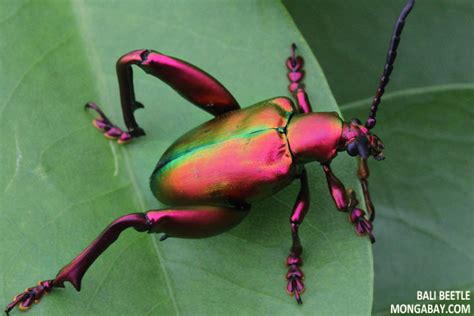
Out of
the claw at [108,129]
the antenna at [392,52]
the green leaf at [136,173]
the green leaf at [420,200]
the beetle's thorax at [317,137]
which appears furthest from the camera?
the green leaf at [420,200]

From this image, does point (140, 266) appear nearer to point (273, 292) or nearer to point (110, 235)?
point (110, 235)

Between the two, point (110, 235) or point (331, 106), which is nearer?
point (110, 235)

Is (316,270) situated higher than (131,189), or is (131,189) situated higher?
(131,189)

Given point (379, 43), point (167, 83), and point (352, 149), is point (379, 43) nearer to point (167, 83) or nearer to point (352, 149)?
point (352, 149)

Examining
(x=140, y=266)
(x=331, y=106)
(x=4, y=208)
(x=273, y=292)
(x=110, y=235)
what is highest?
(x=331, y=106)

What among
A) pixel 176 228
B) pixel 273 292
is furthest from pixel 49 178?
pixel 273 292

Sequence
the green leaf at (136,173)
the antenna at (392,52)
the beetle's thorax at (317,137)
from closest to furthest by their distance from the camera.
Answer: the antenna at (392,52)
the green leaf at (136,173)
the beetle's thorax at (317,137)

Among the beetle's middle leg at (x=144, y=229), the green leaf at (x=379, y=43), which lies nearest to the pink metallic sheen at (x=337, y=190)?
the beetle's middle leg at (x=144, y=229)

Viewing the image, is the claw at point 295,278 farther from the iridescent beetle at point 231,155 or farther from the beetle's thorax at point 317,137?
the beetle's thorax at point 317,137
